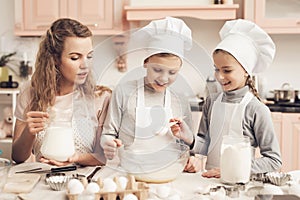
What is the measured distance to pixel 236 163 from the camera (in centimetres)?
144

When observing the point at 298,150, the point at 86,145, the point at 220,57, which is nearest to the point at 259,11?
the point at 298,150

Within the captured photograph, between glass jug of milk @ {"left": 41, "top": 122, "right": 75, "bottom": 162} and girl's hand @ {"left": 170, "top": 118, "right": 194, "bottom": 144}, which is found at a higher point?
girl's hand @ {"left": 170, "top": 118, "right": 194, "bottom": 144}

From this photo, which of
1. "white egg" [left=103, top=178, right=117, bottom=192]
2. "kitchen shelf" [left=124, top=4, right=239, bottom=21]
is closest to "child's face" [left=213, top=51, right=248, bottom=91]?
"white egg" [left=103, top=178, right=117, bottom=192]

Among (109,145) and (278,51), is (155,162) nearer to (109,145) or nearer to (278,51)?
(109,145)

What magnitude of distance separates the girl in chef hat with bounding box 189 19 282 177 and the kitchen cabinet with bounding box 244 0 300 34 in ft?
5.11

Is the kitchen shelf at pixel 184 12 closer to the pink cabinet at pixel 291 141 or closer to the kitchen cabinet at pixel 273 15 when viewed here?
the kitchen cabinet at pixel 273 15

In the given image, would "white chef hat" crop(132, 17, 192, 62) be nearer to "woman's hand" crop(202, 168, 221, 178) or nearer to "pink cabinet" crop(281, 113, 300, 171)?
"woman's hand" crop(202, 168, 221, 178)

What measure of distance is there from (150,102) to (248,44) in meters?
0.50

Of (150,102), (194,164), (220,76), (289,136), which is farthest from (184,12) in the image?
(150,102)

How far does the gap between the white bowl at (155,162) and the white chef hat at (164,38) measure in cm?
27

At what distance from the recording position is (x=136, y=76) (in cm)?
143

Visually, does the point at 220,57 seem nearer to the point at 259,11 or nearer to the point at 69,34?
the point at 69,34

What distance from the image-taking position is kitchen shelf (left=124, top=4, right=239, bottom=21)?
3.27m

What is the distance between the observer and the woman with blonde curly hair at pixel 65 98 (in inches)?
58.9
